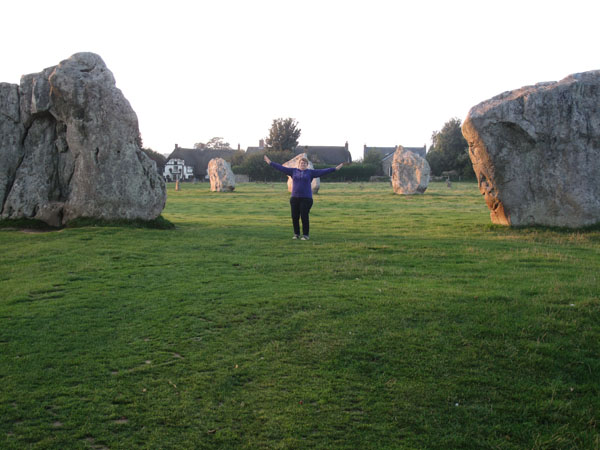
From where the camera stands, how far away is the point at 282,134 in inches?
3745

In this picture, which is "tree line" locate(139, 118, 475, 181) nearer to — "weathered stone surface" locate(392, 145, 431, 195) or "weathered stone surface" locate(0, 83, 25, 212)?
"weathered stone surface" locate(392, 145, 431, 195)

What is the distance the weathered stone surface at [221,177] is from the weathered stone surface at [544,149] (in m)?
29.9

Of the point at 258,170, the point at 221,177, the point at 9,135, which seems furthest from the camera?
the point at 258,170

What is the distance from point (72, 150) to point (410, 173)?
1038 inches

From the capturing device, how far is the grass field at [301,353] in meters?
4.68

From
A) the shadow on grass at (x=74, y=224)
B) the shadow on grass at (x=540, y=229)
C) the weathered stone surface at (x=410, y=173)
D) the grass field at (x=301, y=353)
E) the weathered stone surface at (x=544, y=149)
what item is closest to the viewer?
the grass field at (x=301, y=353)

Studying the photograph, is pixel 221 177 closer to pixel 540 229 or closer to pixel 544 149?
pixel 544 149

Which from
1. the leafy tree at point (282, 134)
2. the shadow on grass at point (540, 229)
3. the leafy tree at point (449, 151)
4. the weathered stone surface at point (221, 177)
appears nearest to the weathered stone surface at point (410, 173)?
the weathered stone surface at point (221, 177)

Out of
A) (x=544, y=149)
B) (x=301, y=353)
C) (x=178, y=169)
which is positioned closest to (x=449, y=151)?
(x=178, y=169)

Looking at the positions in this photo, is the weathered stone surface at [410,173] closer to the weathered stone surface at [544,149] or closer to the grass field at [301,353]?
the weathered stone surface at [544,149]

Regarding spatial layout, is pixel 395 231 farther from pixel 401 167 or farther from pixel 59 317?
pixel 401 167

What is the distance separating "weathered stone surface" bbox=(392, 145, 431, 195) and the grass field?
2653 cm

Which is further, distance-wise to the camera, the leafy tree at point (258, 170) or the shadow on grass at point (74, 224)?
the leafy tree at point (258, 170)

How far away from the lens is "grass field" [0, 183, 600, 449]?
4684mm
